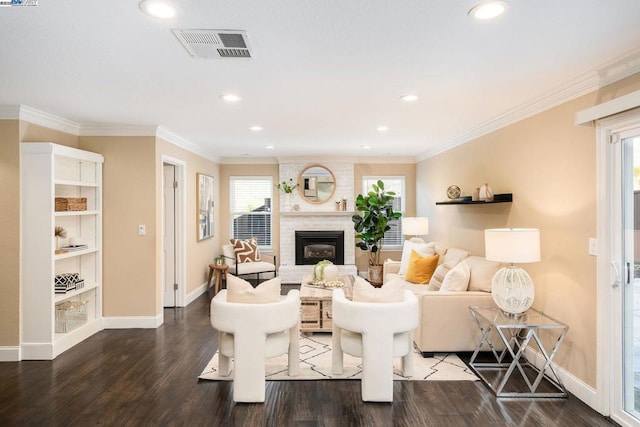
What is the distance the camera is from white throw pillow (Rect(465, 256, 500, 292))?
3.94 meters

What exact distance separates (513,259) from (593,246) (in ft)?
1.78

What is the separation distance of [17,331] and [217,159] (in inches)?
171

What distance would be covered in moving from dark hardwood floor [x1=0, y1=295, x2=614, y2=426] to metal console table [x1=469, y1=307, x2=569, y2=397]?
0.15 metres

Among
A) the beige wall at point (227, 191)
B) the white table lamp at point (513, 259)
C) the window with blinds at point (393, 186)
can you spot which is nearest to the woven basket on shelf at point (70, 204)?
the beige wall at point (227, 191)

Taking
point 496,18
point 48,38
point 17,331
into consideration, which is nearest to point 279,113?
point 48,38

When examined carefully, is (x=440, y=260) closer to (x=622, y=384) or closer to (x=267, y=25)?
(x=622, y=384)

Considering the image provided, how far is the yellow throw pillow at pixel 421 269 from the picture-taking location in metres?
5.11

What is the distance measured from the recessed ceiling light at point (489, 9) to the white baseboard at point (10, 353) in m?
4.74

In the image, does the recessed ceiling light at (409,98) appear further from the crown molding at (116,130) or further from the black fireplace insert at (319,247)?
the black fireplace insert at (319,247)

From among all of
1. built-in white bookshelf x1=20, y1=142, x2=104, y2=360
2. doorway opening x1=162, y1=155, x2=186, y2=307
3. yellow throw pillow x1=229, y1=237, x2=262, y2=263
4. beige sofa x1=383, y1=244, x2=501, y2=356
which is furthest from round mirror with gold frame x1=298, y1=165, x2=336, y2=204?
beige sofa x1=383, y1=244, x2=501, y2=356

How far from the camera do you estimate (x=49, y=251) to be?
3910 mm

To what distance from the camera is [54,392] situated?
10.4ft

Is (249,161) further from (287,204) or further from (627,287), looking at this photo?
(627,287)

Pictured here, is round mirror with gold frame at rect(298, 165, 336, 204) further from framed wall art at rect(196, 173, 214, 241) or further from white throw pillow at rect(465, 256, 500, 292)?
white throw pillow at rect(465, 256, 500, 292)
